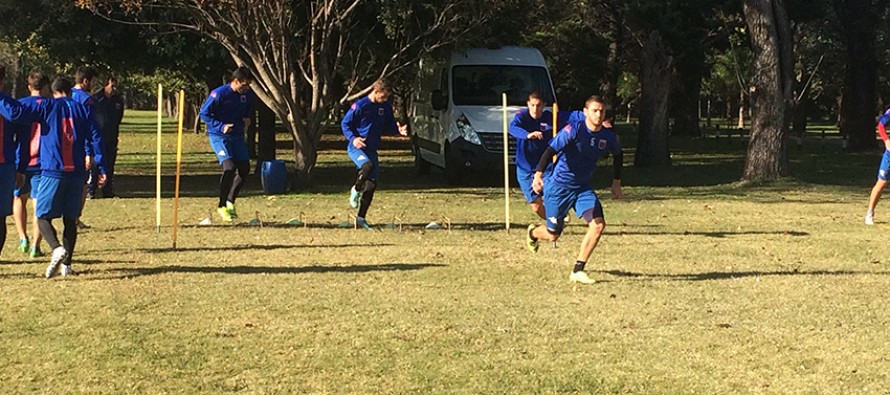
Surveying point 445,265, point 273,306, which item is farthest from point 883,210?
point 273,306

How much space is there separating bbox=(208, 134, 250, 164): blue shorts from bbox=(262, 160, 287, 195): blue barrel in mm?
5653

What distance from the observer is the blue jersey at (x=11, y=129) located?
877 cm

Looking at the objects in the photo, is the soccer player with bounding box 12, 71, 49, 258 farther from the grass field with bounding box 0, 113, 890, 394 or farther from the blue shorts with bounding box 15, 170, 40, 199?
the grass field with bounding box 0, 113, 890, 394

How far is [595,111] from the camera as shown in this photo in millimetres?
9406

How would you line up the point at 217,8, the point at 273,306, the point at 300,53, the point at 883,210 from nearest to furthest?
the point at 273,306 < the point at 883,210 < the point at 217,8 < the point at 300,53

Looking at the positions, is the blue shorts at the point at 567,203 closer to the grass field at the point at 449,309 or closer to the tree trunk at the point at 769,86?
the grass field at the point at 449,309

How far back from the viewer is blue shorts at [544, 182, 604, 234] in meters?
9.53

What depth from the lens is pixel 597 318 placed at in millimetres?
7910

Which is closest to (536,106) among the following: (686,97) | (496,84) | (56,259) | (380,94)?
(380,94)

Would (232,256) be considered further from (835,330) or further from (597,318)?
(835,330)

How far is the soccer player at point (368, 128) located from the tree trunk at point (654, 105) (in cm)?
1458

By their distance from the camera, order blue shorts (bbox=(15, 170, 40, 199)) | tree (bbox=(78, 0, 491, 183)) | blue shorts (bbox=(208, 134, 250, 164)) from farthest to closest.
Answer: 1. tree (bbox=(78, 0, 491, 183))
2. blue shorts (bbox=(208, 134, 250, 164))
3. blue shorts (bbox=(15, 170, 40, 199))

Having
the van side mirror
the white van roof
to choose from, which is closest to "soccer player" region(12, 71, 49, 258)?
the van side mirror

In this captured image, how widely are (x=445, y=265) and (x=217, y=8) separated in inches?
402
